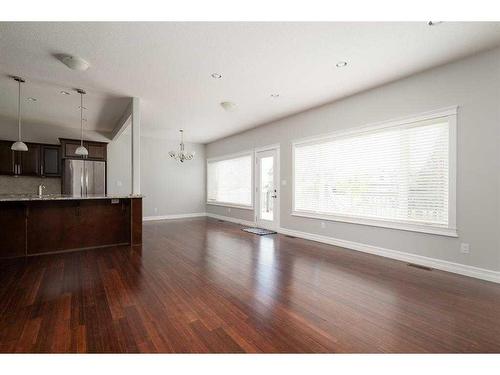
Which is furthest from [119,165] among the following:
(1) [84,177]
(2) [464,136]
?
(2) [464,136]

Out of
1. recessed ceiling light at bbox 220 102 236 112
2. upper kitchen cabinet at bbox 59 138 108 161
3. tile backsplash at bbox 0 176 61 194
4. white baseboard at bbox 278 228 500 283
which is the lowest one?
white baseboard at bbox 278 228 500 283

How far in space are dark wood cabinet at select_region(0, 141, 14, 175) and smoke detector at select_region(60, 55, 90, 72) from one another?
14.9ft

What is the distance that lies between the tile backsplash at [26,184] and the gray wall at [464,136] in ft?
24.9

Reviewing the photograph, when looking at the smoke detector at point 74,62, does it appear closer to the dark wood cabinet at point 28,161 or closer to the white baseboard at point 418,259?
the dark wood cabinet at point 28,161

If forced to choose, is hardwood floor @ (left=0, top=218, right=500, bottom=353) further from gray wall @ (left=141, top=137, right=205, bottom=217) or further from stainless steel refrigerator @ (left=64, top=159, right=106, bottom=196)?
gray wall @ (left=141, top=137, right=205, bottom=217)

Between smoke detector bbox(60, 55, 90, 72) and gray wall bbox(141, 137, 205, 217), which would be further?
gray wall bbox(141, 137, 205, 217)

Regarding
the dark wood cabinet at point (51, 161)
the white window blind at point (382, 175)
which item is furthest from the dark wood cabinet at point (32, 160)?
the white window blind at point (382, 175)

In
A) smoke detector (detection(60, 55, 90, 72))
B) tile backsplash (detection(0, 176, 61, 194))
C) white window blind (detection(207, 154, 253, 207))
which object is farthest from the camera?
white window blind (detection(207, 154, 253, 207))

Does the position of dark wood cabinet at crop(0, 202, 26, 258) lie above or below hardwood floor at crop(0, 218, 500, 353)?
above

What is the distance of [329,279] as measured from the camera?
3.03 metres

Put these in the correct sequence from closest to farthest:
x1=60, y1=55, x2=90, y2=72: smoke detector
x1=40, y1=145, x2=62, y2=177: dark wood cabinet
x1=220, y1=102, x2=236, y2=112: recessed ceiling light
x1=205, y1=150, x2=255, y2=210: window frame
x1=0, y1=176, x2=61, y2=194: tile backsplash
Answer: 1. x1=60, y1=55, x2=90, y2=72: smoke detector
2. x1=220, y1=102, x2=236, y2=112: recessed ceiling light
3. x1=0, y1=176, x2=61, y2=194: tile backsplash
4. x1=40, y1=145, x2=62, y2=177: dark wood cabinet
5. x1=205, y1=150, x2=255, y2=210: window frame

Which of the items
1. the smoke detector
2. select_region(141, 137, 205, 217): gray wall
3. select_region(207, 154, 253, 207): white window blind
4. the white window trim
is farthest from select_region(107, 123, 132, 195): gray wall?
the white window trim

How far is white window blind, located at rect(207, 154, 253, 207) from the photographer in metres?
7.36
